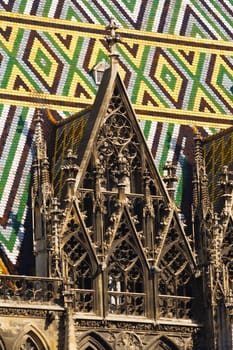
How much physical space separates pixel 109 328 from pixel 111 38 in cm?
568

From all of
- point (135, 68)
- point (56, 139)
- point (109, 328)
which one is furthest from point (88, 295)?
point (135, 68)

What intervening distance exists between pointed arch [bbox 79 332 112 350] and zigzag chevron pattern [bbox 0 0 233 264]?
2999mm

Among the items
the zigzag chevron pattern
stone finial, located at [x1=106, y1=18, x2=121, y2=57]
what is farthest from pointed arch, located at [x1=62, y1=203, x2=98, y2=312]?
stone finial, located at [x1=106, y1=18, x2=121, y2=57]

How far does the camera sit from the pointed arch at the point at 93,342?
4009 centimetres

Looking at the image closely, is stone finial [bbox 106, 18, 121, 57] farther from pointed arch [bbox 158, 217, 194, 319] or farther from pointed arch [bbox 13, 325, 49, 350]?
pointed arch [bbox 13, 325, 49, 350]

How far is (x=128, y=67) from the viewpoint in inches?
1809

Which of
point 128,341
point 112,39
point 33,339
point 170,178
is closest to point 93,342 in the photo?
point 128,341

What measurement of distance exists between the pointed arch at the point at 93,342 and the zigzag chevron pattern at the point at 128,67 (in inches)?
118

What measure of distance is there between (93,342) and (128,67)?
7.65 meters

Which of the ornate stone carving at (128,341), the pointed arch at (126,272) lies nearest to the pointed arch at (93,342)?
the ornate stone carving at (128,341)

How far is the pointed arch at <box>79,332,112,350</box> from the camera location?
40.1 metres

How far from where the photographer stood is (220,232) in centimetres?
4181

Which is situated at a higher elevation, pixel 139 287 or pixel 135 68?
pixel 135 68

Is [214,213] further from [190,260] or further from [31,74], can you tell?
[31,74]
